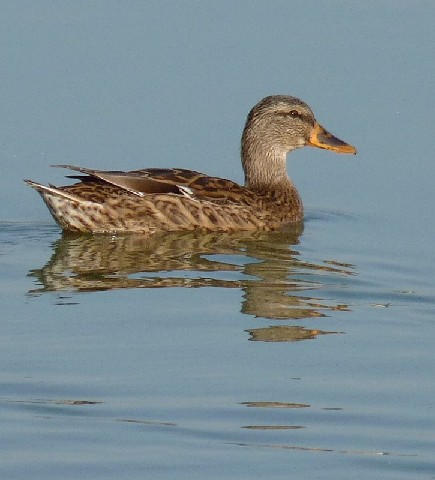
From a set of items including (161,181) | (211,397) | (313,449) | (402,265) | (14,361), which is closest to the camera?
(313,449)

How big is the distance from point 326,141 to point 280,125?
477 mm

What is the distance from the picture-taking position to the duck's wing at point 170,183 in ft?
38.6

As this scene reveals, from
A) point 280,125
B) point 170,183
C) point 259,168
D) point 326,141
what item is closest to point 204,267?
point 170,183

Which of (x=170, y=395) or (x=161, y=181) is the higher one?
(x=161, y=181)

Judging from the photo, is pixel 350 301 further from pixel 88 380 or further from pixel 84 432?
pixel 84 432

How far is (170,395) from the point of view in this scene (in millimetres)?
7277

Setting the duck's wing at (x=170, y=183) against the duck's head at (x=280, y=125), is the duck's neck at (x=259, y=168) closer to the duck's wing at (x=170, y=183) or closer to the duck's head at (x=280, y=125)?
the duck's head at (x=280, y=125)

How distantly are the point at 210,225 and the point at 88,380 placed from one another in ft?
15.2

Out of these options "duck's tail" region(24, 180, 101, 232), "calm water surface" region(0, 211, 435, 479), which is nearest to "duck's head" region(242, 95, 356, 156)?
"calm water surface" region(0, 211, 435, 479)

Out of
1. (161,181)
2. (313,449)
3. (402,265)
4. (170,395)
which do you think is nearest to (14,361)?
(170,395)

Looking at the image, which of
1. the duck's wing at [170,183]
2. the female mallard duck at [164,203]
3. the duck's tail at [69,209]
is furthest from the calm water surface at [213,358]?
the duck's wing at [170,183]

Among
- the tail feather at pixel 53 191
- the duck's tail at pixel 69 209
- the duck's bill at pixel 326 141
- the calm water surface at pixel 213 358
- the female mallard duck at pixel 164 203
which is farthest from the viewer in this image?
the duck's bill at pixel 326 141

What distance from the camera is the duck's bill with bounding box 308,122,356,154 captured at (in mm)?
12719

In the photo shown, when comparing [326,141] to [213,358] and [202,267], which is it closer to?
[202,267]
